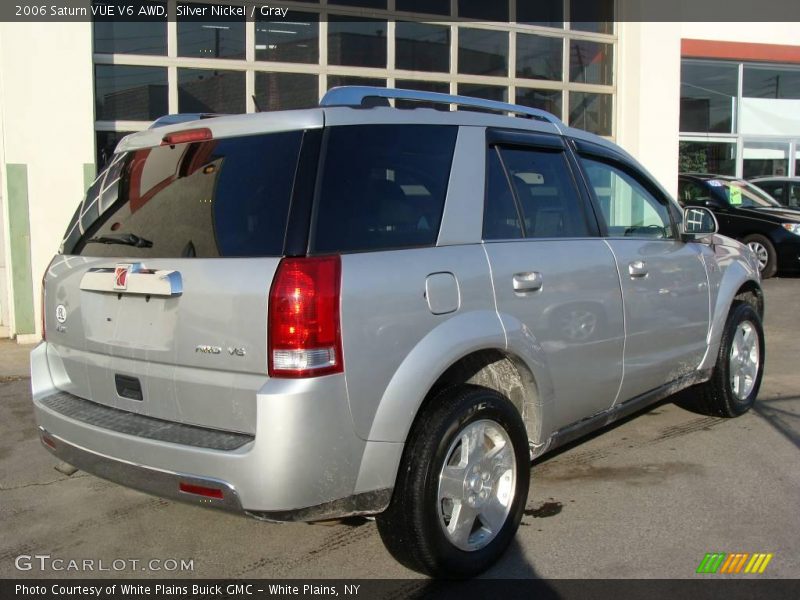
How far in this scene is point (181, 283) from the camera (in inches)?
119

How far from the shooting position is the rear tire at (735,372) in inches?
210

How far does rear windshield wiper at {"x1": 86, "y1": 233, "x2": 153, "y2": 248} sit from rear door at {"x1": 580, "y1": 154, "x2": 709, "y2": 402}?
2.36 metres

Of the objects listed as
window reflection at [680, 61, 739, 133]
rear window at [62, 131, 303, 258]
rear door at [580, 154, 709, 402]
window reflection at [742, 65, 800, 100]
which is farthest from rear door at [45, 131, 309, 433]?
window reflection at [742, 65, 800, 100]

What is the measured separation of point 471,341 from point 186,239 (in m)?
1.21

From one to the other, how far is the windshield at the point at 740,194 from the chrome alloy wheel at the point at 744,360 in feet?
26.5

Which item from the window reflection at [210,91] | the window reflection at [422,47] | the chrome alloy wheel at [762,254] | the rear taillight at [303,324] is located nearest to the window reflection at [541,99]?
the window reflection at [422,47]

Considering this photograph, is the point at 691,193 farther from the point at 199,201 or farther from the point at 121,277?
the point at 121,277

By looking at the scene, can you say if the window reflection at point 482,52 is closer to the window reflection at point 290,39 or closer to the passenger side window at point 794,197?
the window reflection at point 290,39

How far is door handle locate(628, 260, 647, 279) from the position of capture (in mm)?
4328

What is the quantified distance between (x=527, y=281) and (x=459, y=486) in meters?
0.97

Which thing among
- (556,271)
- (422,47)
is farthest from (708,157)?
(556,271)

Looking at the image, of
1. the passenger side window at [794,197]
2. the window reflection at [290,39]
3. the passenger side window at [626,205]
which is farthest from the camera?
the passenger side window at [794,197]

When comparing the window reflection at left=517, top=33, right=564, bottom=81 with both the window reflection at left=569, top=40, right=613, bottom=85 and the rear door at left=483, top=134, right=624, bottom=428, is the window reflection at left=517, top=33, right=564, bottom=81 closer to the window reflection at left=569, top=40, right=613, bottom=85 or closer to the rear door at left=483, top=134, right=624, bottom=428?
the window reflection at left=569, top=40, right=613, bottom=85

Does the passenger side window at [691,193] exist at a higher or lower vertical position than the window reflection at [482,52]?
lower
